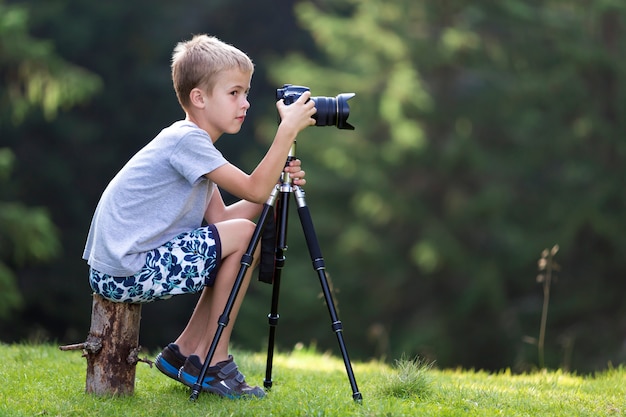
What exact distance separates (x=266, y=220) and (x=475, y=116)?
41.5 feet

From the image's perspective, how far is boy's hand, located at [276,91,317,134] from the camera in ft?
11.8

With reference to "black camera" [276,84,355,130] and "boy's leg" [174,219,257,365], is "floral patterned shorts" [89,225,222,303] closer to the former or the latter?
"boy's leg" [174,219,257,365]

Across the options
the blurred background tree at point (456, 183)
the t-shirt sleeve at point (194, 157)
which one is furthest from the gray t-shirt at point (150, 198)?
the blurred background tree at point (456, 183)

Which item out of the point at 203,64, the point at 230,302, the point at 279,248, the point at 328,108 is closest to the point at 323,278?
the point at 279,248

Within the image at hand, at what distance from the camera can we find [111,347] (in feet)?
12.1

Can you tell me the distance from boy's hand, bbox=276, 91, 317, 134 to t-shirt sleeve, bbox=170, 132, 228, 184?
30 cm

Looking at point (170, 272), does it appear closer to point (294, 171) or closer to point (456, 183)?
point (294, 171)

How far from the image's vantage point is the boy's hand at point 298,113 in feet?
11.8

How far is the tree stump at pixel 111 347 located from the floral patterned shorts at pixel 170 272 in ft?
0.23

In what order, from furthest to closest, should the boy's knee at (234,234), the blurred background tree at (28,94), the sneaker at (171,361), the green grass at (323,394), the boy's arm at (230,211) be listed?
1. the blurred background tree at (28,94)
2. the boy's arm at (230,211)
3. the sneaker at (171,361)
4. the boy's knee at (234,234)
5. the green grass at (323,394)

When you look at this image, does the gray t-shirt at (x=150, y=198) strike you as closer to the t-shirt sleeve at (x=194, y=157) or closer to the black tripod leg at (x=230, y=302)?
Answer: the t-shirt sleeve at (x=194, y=157)

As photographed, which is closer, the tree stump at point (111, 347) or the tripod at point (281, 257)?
the tripod at point (281, 257)

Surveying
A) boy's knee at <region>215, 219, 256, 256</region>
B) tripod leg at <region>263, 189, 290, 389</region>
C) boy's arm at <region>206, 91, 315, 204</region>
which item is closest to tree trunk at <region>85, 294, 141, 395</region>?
boy's knee at <region>215, 219, 256, 256</region>

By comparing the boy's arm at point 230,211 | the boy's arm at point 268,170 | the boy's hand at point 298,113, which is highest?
the boy's hand at point 298,113
